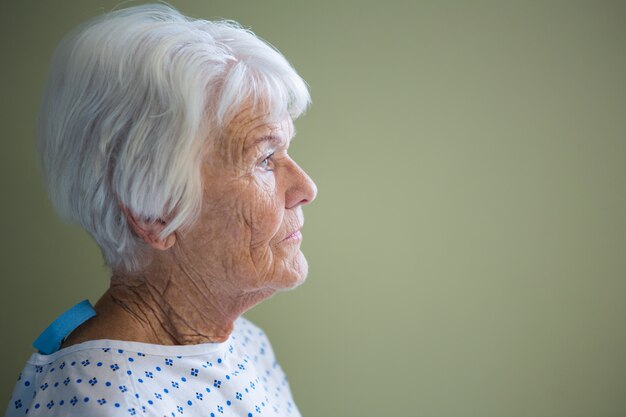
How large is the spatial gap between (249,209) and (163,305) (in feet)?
0.85

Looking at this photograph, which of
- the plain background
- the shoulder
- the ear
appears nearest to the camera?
the shoulder

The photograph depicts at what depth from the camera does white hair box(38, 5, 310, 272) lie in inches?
45.1

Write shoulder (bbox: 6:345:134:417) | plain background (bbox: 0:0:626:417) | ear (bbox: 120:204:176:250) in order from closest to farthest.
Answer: shoulder (bbox: 6:345:134:417) < ear (bbox: 120:204:176:250) < plain background (bbox: 0:0:626:417)

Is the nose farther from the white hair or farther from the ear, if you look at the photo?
the ear

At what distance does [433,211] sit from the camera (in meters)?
1.71

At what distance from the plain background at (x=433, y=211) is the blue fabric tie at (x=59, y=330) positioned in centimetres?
38

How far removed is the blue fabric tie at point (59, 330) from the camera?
125 cm

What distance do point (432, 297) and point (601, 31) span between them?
791mm

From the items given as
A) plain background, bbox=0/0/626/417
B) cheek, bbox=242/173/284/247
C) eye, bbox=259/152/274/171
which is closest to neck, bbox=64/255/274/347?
cheek, bbox=242/173/284/247

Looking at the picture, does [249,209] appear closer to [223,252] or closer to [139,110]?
[223,252]

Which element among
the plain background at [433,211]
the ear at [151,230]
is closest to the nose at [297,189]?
the ear at [151,230]

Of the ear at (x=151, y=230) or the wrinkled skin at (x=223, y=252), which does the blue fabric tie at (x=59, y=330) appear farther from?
the ear at (x=151, y=230)

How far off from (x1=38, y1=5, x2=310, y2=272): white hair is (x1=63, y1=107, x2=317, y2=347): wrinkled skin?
34 millimetres

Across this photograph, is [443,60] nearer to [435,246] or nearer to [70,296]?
[435,246]
